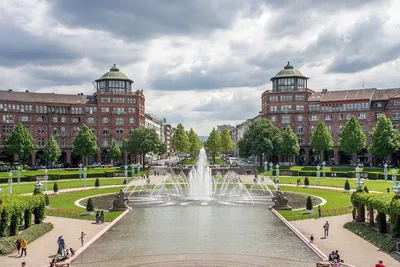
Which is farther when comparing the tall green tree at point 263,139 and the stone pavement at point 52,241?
the tall green tree at point 263,139

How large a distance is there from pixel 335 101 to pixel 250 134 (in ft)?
98.9

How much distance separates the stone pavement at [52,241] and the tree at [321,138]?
9067cm

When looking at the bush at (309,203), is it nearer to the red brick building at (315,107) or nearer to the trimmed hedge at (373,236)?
the trimmed hedge at (373,236)

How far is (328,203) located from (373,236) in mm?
21549

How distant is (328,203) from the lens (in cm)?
5922

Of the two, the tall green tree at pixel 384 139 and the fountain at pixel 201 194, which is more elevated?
the tall green tree at pixel 384 139

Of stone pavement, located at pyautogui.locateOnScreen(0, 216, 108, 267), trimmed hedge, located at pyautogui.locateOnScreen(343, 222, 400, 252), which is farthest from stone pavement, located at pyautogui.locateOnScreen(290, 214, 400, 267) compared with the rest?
stone pavement, located at pyautogui.locateOnScreen(0, 216, 108, 267)

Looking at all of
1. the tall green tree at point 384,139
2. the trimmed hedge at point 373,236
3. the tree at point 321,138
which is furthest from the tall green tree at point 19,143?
the trimmed hedge at point 373,236

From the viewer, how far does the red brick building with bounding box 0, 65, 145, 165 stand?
135 meters

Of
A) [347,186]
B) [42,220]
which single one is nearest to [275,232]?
[42,220]

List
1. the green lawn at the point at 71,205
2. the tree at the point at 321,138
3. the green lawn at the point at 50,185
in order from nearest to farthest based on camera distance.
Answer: the green lawn at the point at 71,205
the green lawn at the point at 50,185
the tree at the point at 321,138

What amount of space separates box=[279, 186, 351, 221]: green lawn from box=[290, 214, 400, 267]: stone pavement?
258cm

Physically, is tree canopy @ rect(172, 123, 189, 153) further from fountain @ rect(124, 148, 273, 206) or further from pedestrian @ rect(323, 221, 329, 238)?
pedestrian @ rect(323, 221, 329, 238)

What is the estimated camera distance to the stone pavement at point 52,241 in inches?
1256
